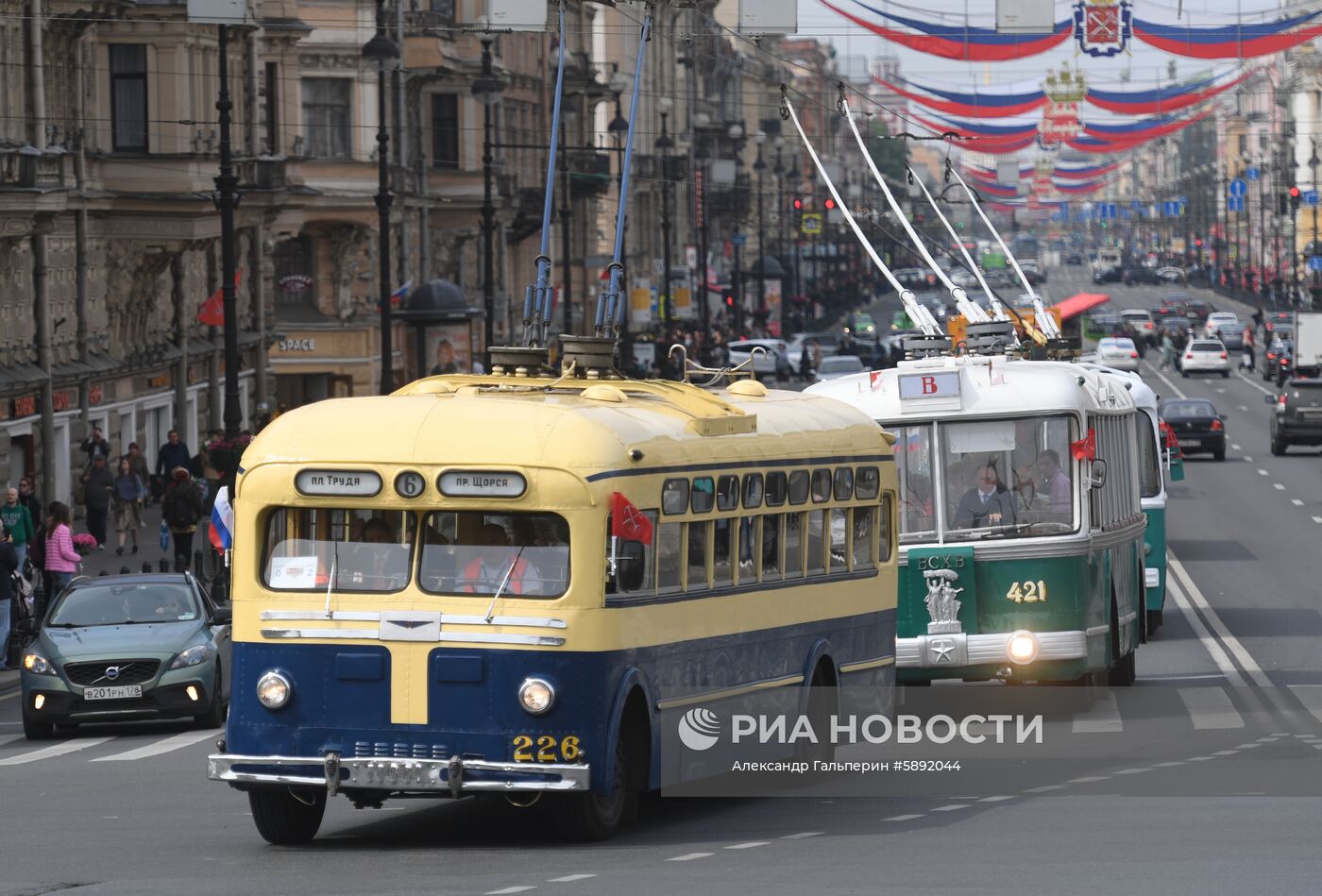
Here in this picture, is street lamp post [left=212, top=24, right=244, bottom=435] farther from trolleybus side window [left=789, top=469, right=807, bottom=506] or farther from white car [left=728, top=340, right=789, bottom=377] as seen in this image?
white car [left=728, top=340, right=789, bottom=377]

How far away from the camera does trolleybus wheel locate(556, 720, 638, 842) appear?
13484 mm

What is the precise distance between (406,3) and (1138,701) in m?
46.7

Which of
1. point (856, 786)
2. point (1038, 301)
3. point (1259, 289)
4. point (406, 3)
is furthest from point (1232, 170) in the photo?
point (856, 786)

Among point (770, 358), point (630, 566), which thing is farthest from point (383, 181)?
point (770, 358)

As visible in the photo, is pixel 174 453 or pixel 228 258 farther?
pixel 174 453

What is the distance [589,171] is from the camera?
266 ft

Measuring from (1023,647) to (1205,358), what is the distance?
80.2 metres

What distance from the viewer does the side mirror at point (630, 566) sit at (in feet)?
44.3

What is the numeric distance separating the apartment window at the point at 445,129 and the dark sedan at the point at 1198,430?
19.6m

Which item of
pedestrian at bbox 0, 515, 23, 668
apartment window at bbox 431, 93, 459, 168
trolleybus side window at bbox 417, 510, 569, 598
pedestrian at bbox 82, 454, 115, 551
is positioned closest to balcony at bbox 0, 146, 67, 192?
pedestrian at bbox 82, 454, 115, 551

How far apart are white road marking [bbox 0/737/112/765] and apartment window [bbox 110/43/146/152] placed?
2512cm

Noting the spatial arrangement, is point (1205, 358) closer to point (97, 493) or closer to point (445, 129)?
point (445, 129)

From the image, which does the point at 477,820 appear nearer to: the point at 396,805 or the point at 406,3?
the point at 396,805

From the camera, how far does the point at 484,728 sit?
13156 mm
